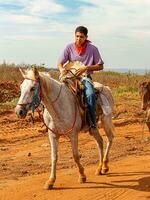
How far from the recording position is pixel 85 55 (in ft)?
31.1

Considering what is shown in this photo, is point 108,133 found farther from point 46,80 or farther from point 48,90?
point 46,80

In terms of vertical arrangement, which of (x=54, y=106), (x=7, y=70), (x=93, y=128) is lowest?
(x=7, y=70)

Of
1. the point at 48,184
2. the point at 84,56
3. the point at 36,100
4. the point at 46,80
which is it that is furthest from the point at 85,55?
the point at 48,184

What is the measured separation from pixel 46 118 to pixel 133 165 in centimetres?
297

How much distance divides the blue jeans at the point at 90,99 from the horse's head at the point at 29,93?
1317mm

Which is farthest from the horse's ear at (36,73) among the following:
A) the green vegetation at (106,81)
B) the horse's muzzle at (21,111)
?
the green vegetation at (106,81)

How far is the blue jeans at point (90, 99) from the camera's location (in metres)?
9.09

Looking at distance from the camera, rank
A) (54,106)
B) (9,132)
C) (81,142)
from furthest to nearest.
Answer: (9,132) → (81,142) → (54,106)

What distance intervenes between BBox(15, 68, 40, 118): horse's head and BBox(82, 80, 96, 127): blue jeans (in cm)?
132

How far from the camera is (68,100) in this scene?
8.77 metres

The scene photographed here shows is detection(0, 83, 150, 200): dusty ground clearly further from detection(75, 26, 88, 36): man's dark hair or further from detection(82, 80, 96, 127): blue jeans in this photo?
detection(75, 26, 88, 36): man's dark hair

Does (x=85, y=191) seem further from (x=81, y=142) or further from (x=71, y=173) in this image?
(x=81, y=142)

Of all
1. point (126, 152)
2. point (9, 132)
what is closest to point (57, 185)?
point (126, 152)

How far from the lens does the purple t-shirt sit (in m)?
9.47
